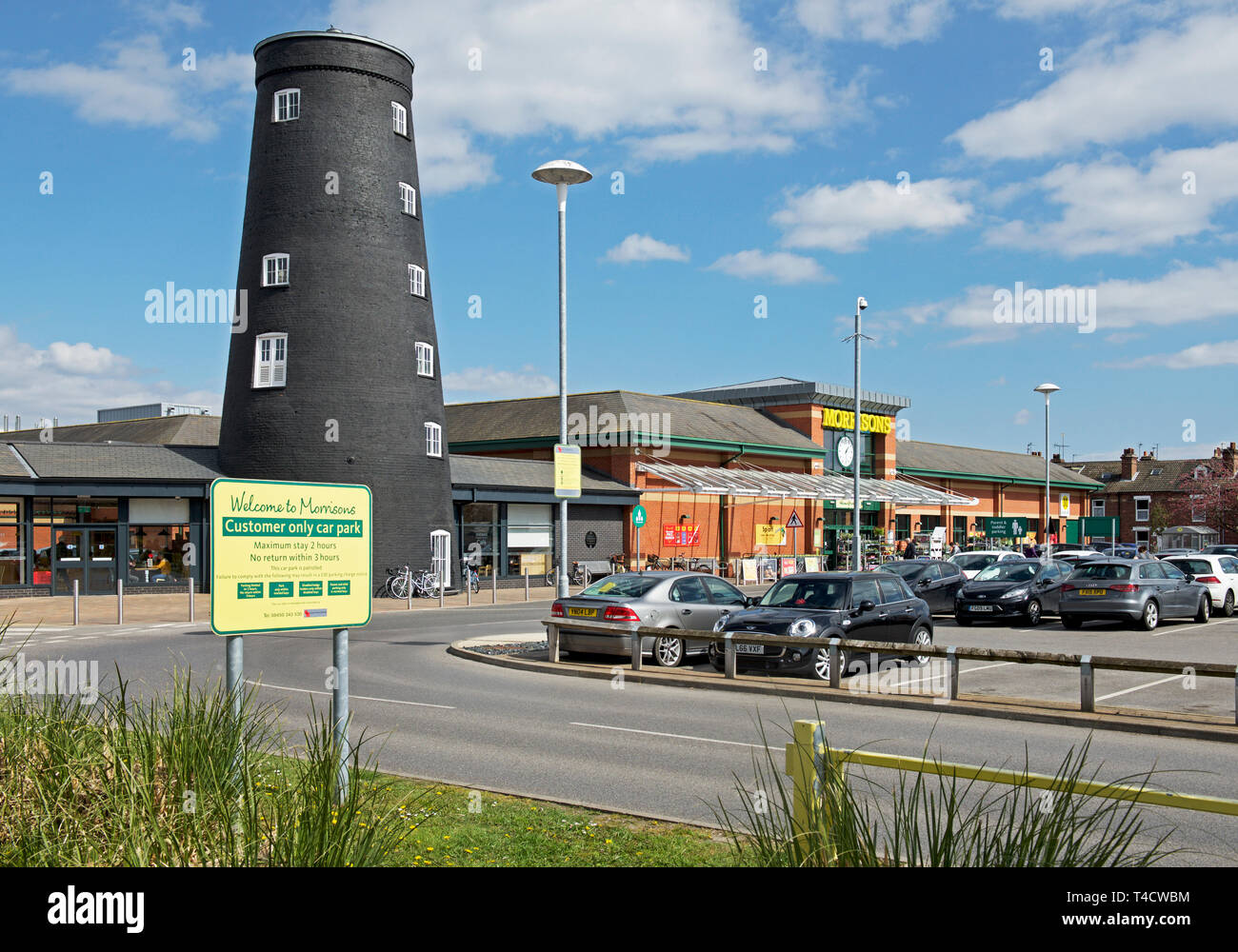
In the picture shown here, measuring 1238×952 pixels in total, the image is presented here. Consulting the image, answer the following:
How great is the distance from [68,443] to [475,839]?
34.2 metres

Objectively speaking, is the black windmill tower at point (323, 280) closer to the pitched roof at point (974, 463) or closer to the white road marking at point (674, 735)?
the white road marking at point (674, 735)

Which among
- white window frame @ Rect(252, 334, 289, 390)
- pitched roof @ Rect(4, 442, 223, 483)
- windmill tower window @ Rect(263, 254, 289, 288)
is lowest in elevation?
pitched roof @ Rect(4, 442, 223, 483)

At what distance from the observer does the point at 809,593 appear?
648 inches

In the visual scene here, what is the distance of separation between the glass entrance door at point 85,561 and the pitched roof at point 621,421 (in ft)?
62.1

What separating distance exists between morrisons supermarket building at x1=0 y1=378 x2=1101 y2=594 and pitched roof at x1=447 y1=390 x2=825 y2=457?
0.37 ft

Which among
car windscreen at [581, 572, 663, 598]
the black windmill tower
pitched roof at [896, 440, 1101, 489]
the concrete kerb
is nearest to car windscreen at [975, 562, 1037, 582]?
car windscreen at [581, 572, 663, 598]

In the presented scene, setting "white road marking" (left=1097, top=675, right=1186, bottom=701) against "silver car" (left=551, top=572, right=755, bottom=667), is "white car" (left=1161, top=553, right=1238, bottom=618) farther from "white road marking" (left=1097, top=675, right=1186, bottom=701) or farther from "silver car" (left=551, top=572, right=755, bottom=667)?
"silver car" (left=551, top=572, right=755, bottom=667)

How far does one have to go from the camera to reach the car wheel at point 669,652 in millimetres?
16891

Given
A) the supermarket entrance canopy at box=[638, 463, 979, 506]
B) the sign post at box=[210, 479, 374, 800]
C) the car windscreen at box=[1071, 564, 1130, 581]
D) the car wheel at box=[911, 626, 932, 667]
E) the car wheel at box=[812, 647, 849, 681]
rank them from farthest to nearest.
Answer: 1. the supermarket entrance canopy at box=[638, 463, 979, 506]
2. the car windscreen at box=[1071, 564, 1130, 581]
3. the car wheel at box=[911, 626, 932, 667]
4. the car wheel at box=[812, 647, 849, 681]
5. the sign post at box=[210, 479, 374, 800]

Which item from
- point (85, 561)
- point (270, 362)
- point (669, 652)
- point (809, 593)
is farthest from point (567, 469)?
point (85, 561)

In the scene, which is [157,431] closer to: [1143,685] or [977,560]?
[977,560]

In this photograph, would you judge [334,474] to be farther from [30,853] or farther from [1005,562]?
[30,853]

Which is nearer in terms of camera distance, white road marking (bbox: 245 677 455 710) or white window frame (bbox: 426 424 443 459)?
white road marking (bbox: 245 677 455 710)

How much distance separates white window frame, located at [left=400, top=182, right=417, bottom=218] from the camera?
3594cm
